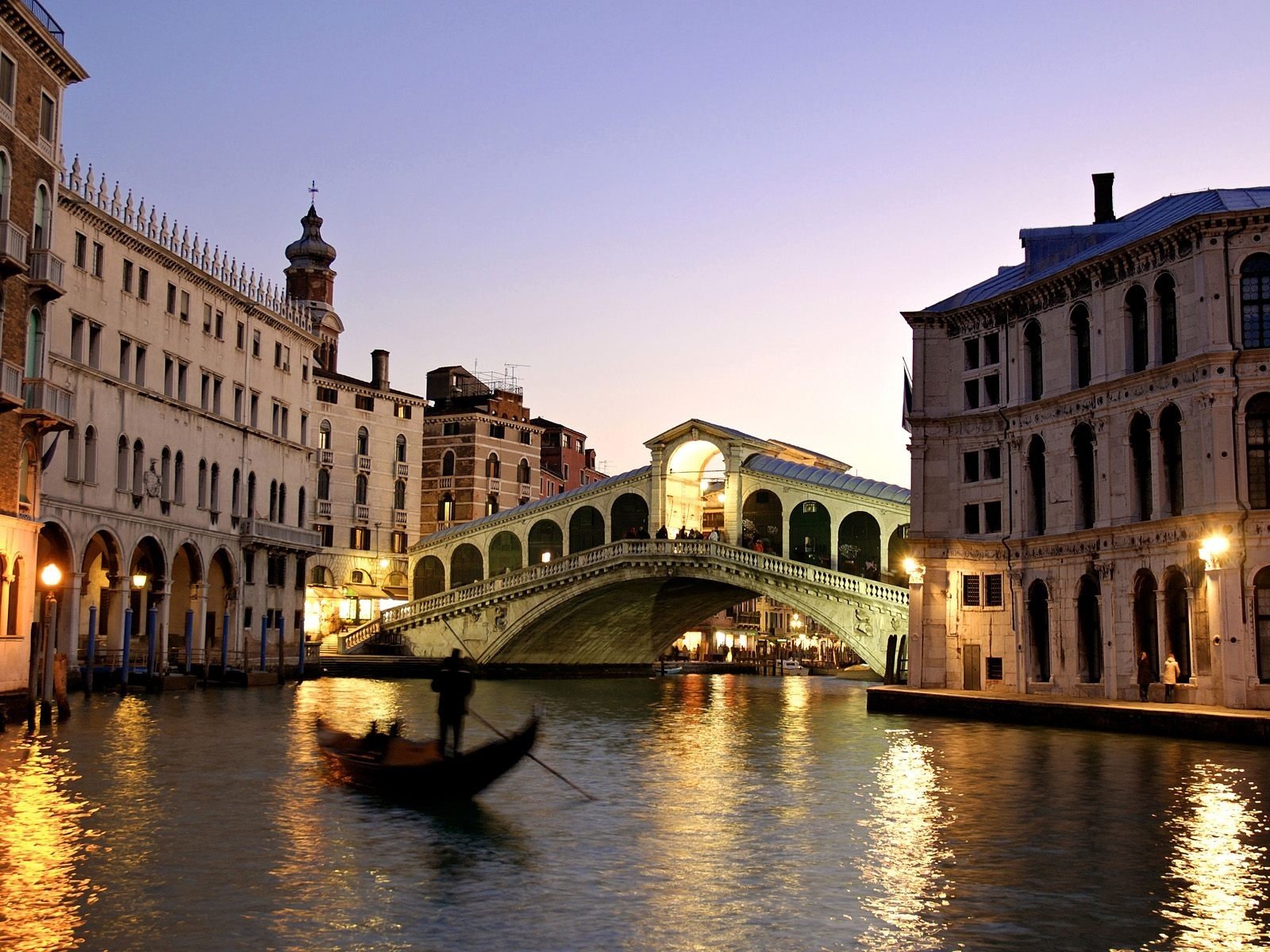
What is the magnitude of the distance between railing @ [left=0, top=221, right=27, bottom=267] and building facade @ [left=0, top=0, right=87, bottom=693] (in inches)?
0.8

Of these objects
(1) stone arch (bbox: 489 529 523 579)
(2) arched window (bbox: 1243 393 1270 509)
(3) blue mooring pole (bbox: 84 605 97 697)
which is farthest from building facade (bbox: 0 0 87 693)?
(1) stone arch (bbox: 489 529 523 579)

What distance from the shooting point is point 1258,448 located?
26.4 meters

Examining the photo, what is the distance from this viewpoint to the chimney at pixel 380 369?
225 feet

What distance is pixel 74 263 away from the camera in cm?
3756

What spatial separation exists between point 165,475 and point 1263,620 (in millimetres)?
29840

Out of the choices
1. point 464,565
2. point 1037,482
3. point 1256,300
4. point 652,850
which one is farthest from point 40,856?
point 464,565

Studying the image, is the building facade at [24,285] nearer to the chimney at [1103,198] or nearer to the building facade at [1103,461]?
the building facade at [1103,461]

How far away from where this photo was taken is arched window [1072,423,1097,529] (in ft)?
103

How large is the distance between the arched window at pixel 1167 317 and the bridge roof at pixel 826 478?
22.9 m

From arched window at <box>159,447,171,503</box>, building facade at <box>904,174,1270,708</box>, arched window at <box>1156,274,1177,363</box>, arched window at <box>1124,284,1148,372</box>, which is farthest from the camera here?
arched window at <box>159,447,171,503</box>

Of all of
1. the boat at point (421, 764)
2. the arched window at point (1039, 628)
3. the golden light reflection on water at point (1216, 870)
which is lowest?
the golden light reflection on water at point (1216, 870)

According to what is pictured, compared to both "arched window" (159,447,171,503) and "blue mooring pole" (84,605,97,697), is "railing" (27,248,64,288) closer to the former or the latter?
"blue mooring pole" (84,605,97,697)

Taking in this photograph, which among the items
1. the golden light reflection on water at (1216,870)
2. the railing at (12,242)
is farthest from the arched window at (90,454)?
the golden light reflection on water at (1216,870)

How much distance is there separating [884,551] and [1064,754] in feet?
97.4
